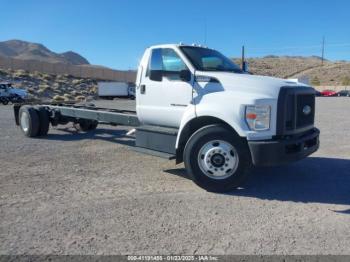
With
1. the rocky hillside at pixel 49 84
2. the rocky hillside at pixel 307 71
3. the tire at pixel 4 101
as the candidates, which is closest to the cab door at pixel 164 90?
the tire at pixel 4 101

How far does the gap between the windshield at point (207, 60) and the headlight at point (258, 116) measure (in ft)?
4.43

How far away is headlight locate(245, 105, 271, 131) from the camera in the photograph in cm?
567

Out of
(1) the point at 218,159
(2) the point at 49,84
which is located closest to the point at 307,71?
(2) the point at 49,84

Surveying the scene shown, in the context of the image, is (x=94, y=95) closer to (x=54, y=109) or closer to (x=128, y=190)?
(x=54, y=109)

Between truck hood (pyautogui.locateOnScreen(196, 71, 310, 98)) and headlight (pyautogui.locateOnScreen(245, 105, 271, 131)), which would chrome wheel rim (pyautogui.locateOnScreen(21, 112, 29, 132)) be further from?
headlight (pyautogui.locateOnScreen(245, 105, 271, 131))

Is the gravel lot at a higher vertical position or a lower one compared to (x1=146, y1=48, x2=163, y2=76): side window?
lower

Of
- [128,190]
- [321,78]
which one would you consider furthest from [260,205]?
[321,78]

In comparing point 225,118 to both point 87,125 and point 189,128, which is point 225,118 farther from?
point 87,125

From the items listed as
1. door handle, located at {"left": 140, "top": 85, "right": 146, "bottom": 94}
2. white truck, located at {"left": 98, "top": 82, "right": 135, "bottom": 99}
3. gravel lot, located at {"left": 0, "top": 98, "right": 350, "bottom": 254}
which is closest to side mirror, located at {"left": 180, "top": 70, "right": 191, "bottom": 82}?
door handle, located at {"left": 140, "top": 85, "right": 146, "bottom": 94}

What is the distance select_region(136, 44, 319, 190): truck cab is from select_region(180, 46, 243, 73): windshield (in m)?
0.02

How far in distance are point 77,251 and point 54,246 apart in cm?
29

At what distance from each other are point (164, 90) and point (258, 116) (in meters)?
1.95

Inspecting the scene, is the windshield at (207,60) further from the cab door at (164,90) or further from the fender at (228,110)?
the fender at (228,110)

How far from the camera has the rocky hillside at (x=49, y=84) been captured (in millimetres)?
50938
